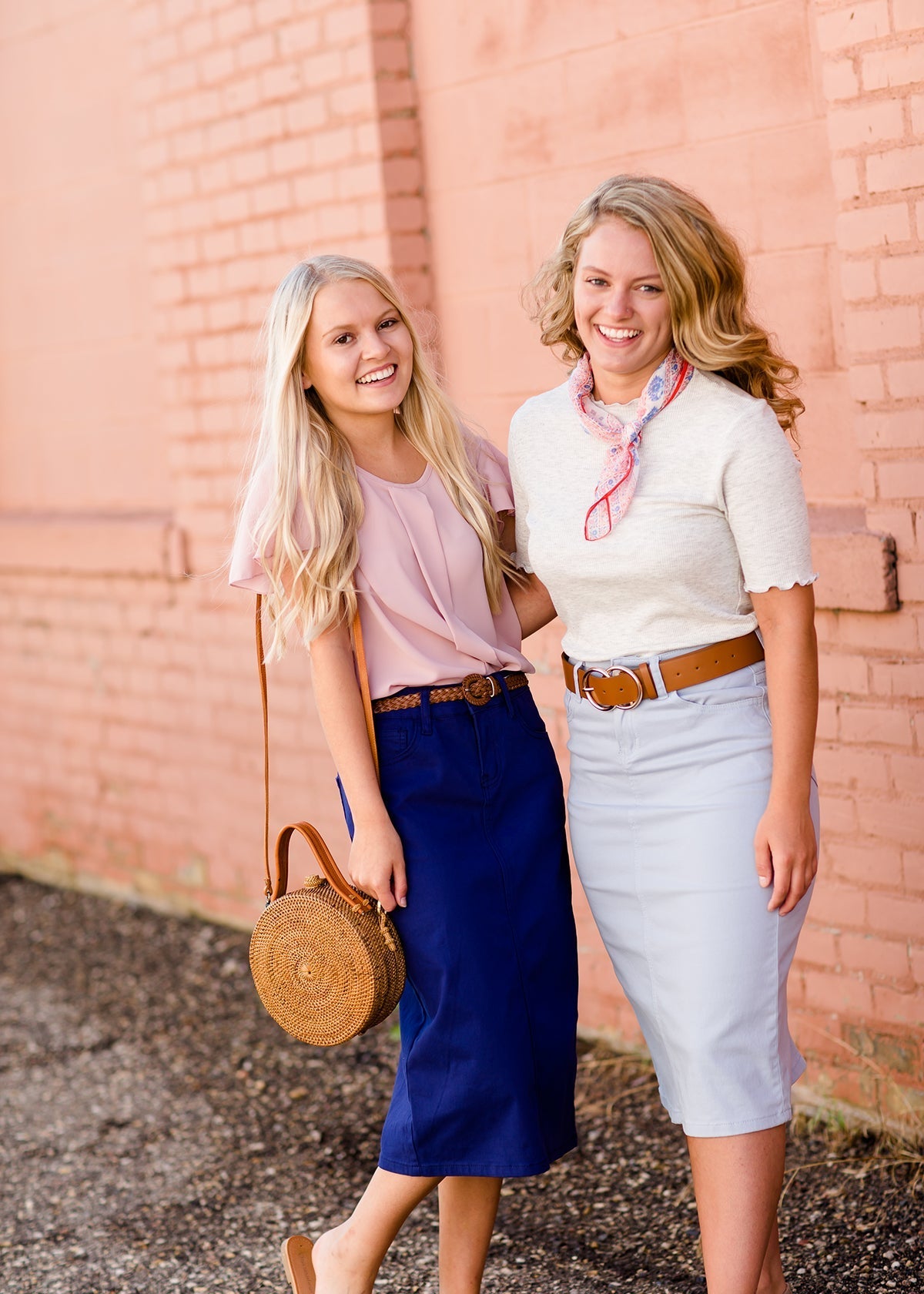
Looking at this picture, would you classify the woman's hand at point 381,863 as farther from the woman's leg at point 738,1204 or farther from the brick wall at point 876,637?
the brick wall at point 876,637

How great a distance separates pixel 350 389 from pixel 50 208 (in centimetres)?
403

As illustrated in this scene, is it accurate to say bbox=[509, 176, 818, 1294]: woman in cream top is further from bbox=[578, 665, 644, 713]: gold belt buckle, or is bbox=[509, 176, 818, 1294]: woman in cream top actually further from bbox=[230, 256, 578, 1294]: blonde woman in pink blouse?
bbox=[230, 256, 578, 1294]: blonde woman in pink blouse

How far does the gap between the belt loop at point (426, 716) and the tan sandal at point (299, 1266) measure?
1.01 meters

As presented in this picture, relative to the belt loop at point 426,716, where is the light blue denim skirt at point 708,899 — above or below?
below

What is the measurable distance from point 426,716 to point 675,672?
0.44 meters

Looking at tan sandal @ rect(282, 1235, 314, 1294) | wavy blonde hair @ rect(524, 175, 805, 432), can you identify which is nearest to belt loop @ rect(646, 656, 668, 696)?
wavy blonde hair @ rect(524, 175, 805, 432)

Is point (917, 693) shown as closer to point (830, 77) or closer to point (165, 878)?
point (830, 77)

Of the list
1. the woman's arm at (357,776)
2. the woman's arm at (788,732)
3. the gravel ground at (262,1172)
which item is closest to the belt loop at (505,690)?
the woman's arm at (357,776)

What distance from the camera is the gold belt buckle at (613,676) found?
249cm

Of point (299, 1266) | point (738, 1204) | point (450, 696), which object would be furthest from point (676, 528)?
point (299, 1266)

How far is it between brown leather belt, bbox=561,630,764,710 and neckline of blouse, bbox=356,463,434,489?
1.57 feet

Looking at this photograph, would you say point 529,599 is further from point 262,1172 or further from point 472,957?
point 262,1172

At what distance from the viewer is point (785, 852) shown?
240 centimetres

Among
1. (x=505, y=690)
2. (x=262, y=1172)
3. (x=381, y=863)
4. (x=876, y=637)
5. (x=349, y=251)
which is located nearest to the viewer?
(x=381, y=863)
